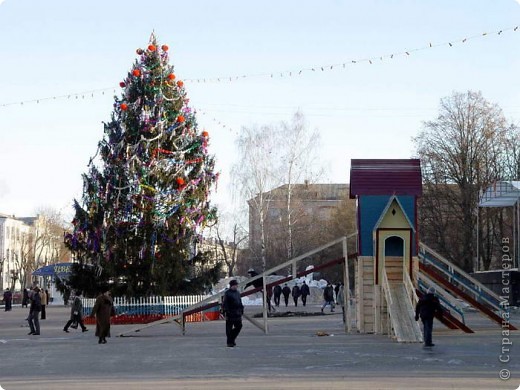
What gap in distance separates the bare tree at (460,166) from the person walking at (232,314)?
136ft

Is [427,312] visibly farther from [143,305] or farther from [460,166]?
[460,166]

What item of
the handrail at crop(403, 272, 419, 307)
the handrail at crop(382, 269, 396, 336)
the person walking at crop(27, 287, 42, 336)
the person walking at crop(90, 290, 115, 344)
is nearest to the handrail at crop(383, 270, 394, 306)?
the handrail at crop(382, 269, 396, 336)

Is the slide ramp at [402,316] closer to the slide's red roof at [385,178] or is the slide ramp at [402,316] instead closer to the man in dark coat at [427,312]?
the man in dark coat at [427,312]

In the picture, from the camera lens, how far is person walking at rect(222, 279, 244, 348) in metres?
23.6

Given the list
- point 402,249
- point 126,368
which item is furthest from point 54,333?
point 126,368

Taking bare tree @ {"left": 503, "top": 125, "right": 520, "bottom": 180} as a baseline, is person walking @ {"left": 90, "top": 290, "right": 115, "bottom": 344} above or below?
below

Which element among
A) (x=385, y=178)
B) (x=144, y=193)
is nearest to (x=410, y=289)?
(x=385, y=178)

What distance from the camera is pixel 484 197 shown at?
50312 millimetres

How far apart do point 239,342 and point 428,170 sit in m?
41.6

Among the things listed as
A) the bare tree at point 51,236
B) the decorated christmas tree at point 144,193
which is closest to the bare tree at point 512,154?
the decorated christmas tree at point 144,193

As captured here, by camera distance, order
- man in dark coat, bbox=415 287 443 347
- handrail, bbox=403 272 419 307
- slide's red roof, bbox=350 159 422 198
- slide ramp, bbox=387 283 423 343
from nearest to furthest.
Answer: man in dark coat, bbox=415 287 443 347 < slide ramp, bbox=387 283 423 343 < handrail, bbox=403 272 419 307 < slide's red roof, bbox=350 159 422 198

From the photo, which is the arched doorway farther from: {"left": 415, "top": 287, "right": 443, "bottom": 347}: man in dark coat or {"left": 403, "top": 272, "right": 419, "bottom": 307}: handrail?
{"left": 415, "top": 287, "right": 443, "bottom": 347}: man in dark coat

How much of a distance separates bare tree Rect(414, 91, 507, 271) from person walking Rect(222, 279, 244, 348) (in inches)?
1628

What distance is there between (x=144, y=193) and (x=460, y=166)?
30.9m
